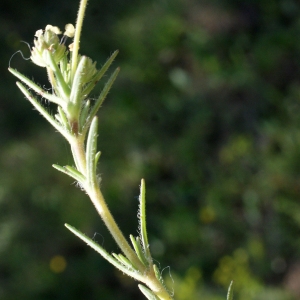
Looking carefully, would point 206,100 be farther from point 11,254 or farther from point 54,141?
point 11,254

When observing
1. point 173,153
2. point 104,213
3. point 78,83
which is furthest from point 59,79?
point 173,153

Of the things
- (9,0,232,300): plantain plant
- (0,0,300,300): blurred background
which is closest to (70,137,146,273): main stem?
(9,0,232,300): plantain plant

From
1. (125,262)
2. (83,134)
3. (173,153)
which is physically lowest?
(173,153)

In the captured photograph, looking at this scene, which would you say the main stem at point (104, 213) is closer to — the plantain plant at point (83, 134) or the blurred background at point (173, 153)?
the plantain plant at point (83, 134)

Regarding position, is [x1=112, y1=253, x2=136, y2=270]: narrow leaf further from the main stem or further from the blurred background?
the blurred background

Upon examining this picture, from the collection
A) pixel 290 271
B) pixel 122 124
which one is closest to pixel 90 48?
pixel 122 124

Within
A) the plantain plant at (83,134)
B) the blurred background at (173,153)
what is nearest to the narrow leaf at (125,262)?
the plantain plant at (83,134)

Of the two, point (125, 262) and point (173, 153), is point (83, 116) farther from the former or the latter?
point (173, 153)

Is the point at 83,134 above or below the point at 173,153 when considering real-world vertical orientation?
above
